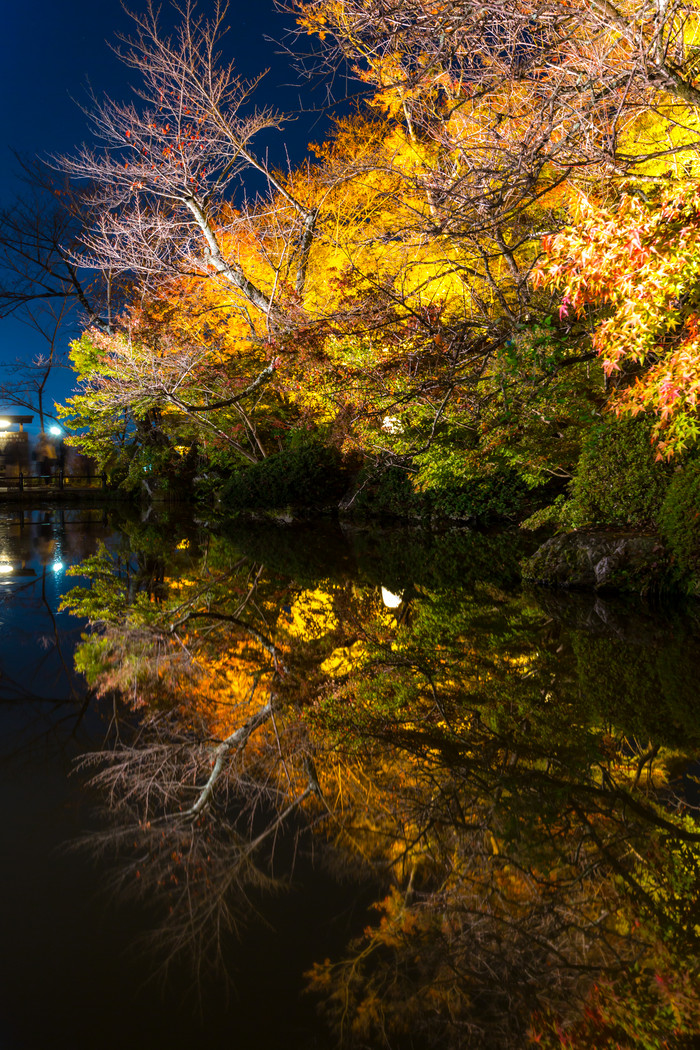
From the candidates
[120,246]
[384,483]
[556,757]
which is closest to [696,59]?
[556,757]

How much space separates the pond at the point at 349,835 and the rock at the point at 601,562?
1976 mm

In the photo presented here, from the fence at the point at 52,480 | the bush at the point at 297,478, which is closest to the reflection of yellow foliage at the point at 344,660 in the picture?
the bush at the point at 297,478

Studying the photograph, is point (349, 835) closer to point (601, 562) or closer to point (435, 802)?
point (435, 802)

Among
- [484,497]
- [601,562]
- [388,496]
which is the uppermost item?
[388,496]

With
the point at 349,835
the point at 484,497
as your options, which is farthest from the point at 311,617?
the point at 484,497

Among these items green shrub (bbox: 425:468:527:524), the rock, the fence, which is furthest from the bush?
the fence

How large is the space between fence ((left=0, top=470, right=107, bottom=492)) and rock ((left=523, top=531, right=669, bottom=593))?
2738 cm

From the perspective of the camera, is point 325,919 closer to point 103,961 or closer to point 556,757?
point 103,961

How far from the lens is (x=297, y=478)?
21.9 meters

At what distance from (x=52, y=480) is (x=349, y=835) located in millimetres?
35285

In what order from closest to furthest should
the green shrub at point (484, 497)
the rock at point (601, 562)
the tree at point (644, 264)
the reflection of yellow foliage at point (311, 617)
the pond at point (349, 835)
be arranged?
the pond at point (349, 835) → the tree at point (644, 264) → the reflection of yellow foliage at point (311, 617) → the rock at point (601, 562) → the green shrub at point (484, 497)

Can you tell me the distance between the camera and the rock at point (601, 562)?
9.16 meters

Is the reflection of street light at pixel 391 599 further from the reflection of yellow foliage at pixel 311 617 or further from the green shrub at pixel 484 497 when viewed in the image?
the green shrub at pixel 484 497

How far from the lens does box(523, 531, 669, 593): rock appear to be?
916 centimetres
